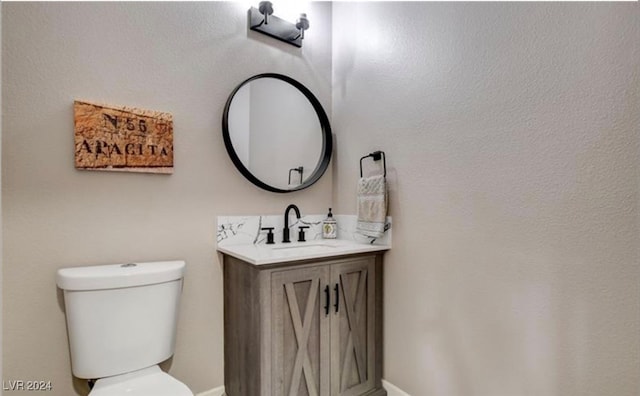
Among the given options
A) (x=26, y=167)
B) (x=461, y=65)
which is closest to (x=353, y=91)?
(x=461, y=65)

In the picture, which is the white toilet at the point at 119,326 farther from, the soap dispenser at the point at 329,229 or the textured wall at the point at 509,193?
the textured wall at the point at 509,193

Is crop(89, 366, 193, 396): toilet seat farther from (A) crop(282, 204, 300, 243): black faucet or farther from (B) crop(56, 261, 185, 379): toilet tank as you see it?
(A) crop(282, 204, 300, 243): black faucet

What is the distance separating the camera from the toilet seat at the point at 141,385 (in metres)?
1.28

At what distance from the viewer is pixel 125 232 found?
5.03ft

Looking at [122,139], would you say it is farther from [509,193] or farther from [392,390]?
[392,390]

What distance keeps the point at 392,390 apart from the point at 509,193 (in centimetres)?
115

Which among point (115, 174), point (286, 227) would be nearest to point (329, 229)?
point (286, 227)

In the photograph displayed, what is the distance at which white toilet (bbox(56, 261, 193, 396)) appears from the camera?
1312 millimetres

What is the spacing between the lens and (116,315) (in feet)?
4.44

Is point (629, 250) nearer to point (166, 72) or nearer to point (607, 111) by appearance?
point (607, 111)

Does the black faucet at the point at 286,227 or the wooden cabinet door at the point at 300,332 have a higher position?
the black faucet at the point at 286,227

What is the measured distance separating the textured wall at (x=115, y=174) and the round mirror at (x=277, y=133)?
60 millimetres

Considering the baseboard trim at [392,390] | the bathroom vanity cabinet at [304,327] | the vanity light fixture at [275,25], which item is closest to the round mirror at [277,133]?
the vanity light fixture at [275,25]

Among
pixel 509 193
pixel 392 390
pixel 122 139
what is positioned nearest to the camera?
pixel 509 193
